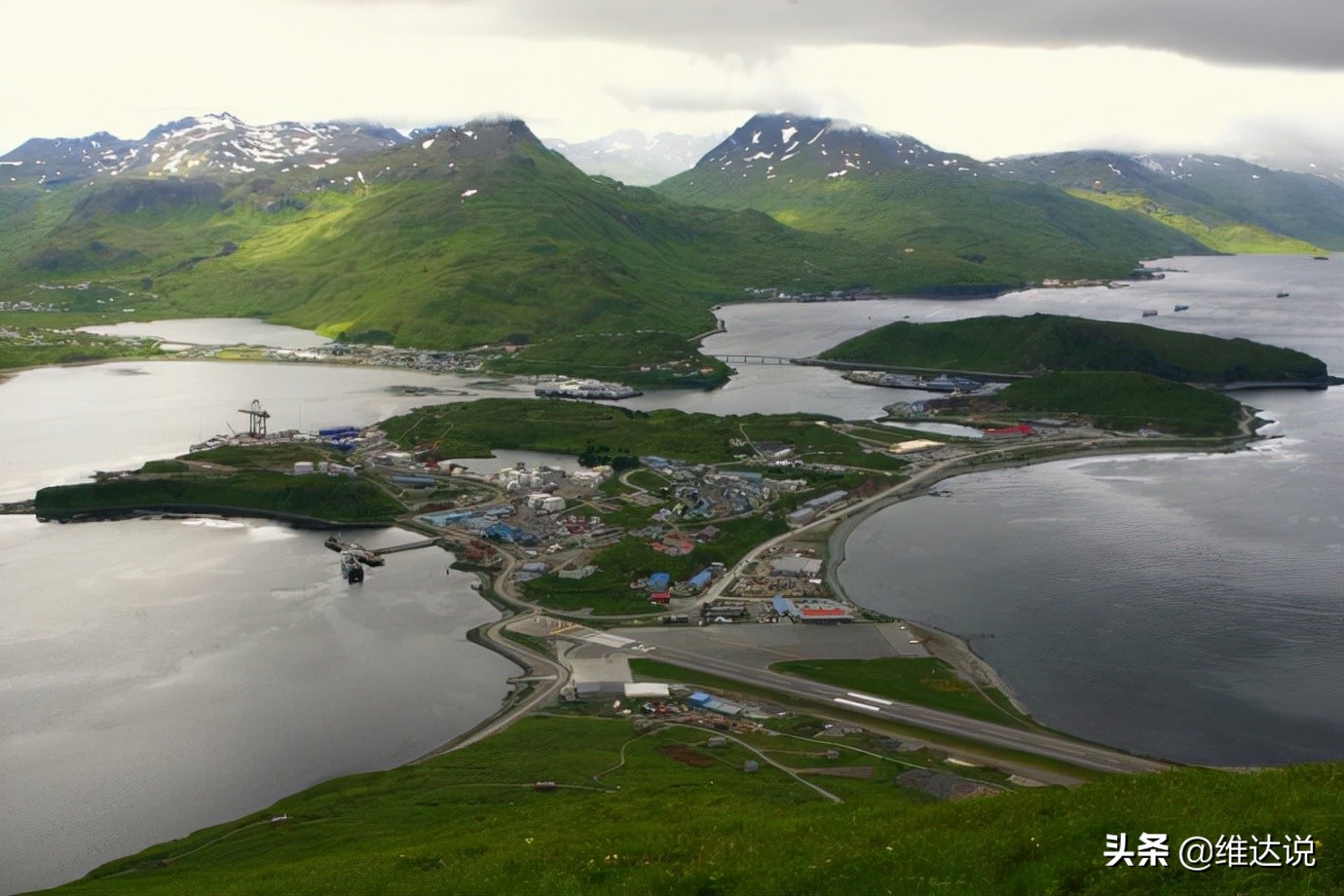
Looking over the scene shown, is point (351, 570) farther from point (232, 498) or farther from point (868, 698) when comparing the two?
point (868, 698)

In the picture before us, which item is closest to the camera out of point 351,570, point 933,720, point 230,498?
point 933,720

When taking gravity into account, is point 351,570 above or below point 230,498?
below

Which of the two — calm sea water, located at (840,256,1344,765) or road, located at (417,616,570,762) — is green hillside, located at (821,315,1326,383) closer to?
calm sea water, located at (840,256,1344,765)

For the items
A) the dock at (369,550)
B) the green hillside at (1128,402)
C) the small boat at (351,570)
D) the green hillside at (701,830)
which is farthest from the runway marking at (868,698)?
the green hillside at (1128,402)

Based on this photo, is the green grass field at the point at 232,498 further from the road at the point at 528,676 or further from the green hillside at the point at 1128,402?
the green hillside at the point at 1128,402

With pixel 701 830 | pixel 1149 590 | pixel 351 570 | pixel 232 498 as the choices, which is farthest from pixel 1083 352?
pixel 701 830

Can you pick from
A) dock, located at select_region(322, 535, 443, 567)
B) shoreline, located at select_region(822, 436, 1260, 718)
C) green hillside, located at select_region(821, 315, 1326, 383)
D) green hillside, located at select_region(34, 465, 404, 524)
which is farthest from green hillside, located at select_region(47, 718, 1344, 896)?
green hillside, located at select_region(821, 315, 1326, 383)

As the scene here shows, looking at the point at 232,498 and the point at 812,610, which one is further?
the point at 232,498
